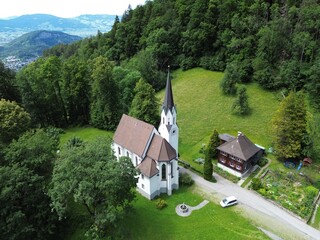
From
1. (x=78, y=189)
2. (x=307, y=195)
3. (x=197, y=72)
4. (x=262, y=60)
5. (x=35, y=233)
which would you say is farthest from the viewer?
(x=197, y=72)

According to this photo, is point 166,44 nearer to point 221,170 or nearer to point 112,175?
point 221,170

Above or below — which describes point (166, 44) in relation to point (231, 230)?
above

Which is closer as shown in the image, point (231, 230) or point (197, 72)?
point (231, 230)

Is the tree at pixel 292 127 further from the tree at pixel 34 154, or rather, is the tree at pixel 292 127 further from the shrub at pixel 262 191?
the tree at pixel 34 154

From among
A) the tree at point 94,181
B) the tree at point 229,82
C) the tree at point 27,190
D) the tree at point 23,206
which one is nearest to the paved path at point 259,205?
the tree at point 94,181

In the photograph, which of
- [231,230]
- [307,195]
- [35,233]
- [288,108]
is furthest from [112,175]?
[288,108]

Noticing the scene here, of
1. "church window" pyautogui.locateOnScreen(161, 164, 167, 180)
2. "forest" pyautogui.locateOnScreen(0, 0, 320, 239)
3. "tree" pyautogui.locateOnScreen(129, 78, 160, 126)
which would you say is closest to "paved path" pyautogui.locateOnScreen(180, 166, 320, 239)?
"church window" pyautogui.locateOnScreen(161, 164, 167, 180)

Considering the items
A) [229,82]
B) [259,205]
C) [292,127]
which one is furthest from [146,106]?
[259,205]
